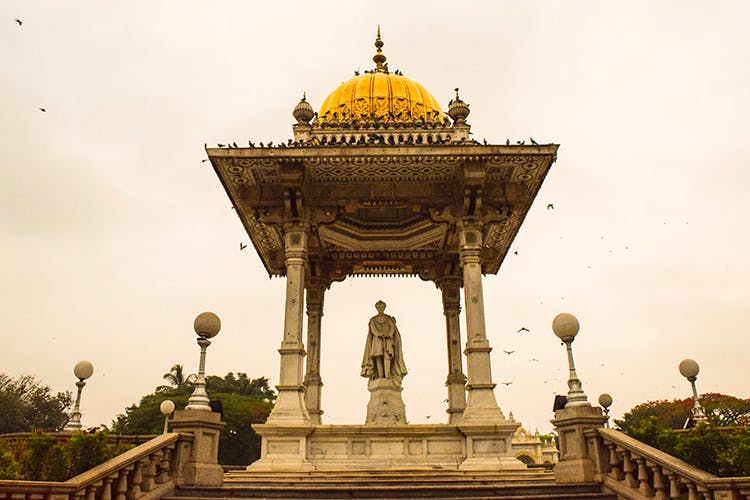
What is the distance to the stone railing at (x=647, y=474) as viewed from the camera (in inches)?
265

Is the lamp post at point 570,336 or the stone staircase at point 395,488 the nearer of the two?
the stone staircase at point 395,488

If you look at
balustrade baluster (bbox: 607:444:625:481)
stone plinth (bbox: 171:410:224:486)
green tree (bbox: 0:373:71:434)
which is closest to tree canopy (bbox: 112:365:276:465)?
green tree (bbox: 0:373:71:434)

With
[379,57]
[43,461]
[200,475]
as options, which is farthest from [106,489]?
[379,57]

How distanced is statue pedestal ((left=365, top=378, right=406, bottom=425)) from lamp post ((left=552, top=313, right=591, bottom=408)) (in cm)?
606

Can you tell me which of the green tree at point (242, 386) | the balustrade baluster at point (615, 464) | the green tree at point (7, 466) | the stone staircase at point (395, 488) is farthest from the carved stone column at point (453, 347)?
the green tree at point (242, 386)

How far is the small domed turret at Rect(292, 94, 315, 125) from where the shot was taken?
1644 centimetres

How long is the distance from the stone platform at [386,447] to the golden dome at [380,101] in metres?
8.59

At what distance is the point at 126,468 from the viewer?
796 cm

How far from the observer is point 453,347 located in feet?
62.1

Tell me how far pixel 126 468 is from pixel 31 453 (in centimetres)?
130

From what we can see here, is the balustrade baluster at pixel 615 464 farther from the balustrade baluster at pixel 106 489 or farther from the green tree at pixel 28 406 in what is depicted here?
the green tree at pixel 28 406

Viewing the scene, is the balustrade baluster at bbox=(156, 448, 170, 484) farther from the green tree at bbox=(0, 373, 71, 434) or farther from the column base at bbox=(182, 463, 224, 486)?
the green tree at bbox=(0, 373, 71, 434)

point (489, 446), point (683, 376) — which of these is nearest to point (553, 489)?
point (489, 446)

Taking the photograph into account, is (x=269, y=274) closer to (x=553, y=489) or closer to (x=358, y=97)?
(x=358, y=97)
